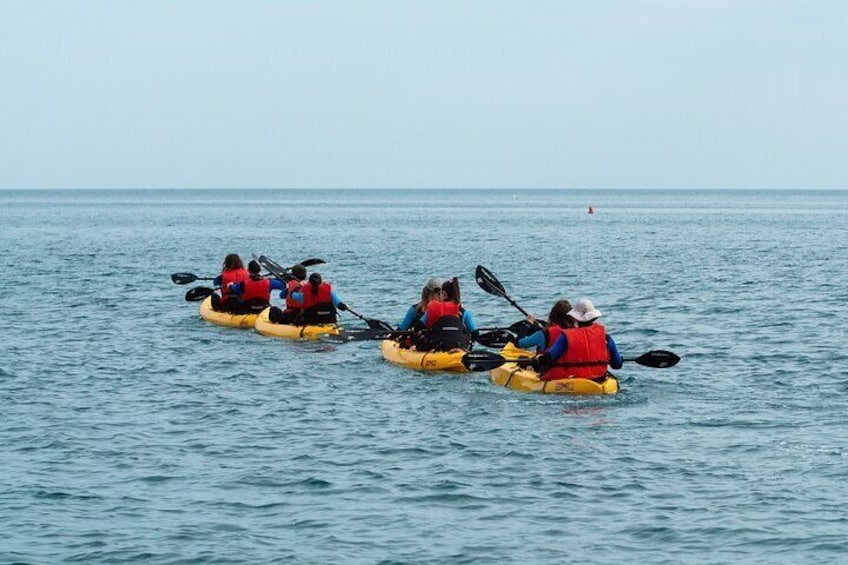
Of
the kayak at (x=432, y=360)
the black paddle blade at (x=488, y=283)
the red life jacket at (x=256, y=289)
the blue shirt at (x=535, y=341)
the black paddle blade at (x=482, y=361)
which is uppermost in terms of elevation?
the black paddle blade at (x=488, y=283)

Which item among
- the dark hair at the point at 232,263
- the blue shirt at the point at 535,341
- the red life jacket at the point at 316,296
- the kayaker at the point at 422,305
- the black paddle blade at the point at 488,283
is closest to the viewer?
the blue shirt at the point at 535,341

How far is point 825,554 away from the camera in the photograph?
40.7 feet

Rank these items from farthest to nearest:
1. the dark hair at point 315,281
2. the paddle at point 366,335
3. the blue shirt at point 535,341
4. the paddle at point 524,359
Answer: the dark hair at point 315,281 → the paddle at point 366,335 → the paddle at point 524,359 → the blue shirt at point 535,341

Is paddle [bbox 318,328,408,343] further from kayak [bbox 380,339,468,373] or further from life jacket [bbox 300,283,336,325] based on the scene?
life jacket [bbox 300,283,336,325]

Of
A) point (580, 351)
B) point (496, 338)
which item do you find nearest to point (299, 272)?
point (496, 338)

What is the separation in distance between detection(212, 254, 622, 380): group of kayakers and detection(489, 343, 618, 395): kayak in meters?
0.15

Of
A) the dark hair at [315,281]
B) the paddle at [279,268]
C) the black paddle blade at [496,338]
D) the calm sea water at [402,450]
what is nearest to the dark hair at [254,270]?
the paddle at [279,268]

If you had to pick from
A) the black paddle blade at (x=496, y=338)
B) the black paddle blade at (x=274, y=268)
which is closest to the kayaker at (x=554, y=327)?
the black paddle blade at (x=496, y=338)

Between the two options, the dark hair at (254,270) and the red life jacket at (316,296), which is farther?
the dark hair at (254,270)

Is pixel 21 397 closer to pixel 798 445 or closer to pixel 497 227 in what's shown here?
pixel 798 445

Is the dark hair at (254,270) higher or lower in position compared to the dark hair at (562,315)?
lower

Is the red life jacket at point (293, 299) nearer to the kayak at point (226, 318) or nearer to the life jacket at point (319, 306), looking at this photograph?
the life jacket at point (319, 306)

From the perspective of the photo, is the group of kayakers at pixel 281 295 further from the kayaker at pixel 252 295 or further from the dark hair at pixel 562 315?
the dark hair at pixel 562 315

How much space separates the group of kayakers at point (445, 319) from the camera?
65.4ft
